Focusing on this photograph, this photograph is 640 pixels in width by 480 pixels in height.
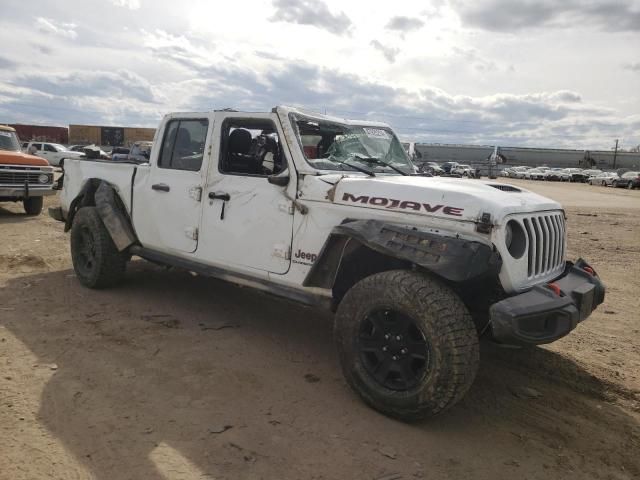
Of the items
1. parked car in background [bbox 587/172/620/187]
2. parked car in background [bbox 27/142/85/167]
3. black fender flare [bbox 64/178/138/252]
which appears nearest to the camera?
black fender flare [bbox 64/178/138/252]

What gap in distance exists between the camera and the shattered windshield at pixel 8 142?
37.9 ft

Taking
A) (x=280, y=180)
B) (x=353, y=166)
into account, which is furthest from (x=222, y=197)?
(x=353, y=166)

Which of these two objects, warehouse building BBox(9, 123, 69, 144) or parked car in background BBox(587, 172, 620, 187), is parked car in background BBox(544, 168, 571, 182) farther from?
warehouse building BBox(9, 123, 69, 144)

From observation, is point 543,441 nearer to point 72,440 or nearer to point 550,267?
point 550,267

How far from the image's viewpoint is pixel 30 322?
466 cm

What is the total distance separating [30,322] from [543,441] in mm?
4201

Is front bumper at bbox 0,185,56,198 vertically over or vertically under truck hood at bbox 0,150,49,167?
under

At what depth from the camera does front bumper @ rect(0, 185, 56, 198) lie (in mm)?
10844

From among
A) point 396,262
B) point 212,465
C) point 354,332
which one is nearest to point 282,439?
point 212,465

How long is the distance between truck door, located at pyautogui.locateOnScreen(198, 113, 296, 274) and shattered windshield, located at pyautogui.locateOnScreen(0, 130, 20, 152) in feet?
30.2

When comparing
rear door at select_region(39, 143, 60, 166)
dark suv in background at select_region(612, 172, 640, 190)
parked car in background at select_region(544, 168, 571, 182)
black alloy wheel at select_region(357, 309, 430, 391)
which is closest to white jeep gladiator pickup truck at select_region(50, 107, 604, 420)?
black alloy wheel at select_region(357, 309, 430, 391)

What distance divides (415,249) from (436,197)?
383 millimetres

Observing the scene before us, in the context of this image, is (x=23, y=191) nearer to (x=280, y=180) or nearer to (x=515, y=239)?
(x=280, y=180)

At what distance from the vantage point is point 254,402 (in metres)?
3.40
